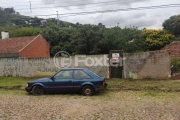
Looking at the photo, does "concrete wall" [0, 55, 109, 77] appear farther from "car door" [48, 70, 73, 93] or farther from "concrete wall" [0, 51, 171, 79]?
"car door" [48, 70, 73, 93]

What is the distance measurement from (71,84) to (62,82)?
462 millimetres

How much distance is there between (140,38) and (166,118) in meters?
25.0

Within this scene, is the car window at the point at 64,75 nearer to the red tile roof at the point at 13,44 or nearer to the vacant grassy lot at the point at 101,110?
the vacant grassy lot at the point at 101,110

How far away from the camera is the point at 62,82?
10086 mm

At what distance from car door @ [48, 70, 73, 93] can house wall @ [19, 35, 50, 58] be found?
14132 mm

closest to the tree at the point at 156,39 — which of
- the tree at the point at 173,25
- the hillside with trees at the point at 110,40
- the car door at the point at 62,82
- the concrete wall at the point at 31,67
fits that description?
the hillside with trees at the point at 110,40

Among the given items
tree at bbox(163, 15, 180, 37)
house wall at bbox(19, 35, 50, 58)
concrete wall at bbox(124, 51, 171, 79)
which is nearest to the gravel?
concrete wall at bbox(124, 51, 171, 79)

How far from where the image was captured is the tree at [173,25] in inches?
1572

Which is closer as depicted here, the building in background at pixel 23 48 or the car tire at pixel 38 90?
the car tire at pixel 38 90

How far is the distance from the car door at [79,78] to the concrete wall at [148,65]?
4.52 metres

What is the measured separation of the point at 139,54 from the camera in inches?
530

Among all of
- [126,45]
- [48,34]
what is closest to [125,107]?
[126,45]

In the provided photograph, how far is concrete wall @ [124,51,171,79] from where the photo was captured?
13156 millimetres

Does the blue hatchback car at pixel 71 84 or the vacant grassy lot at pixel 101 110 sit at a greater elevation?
the blue hatchback car at pixel 71 84
